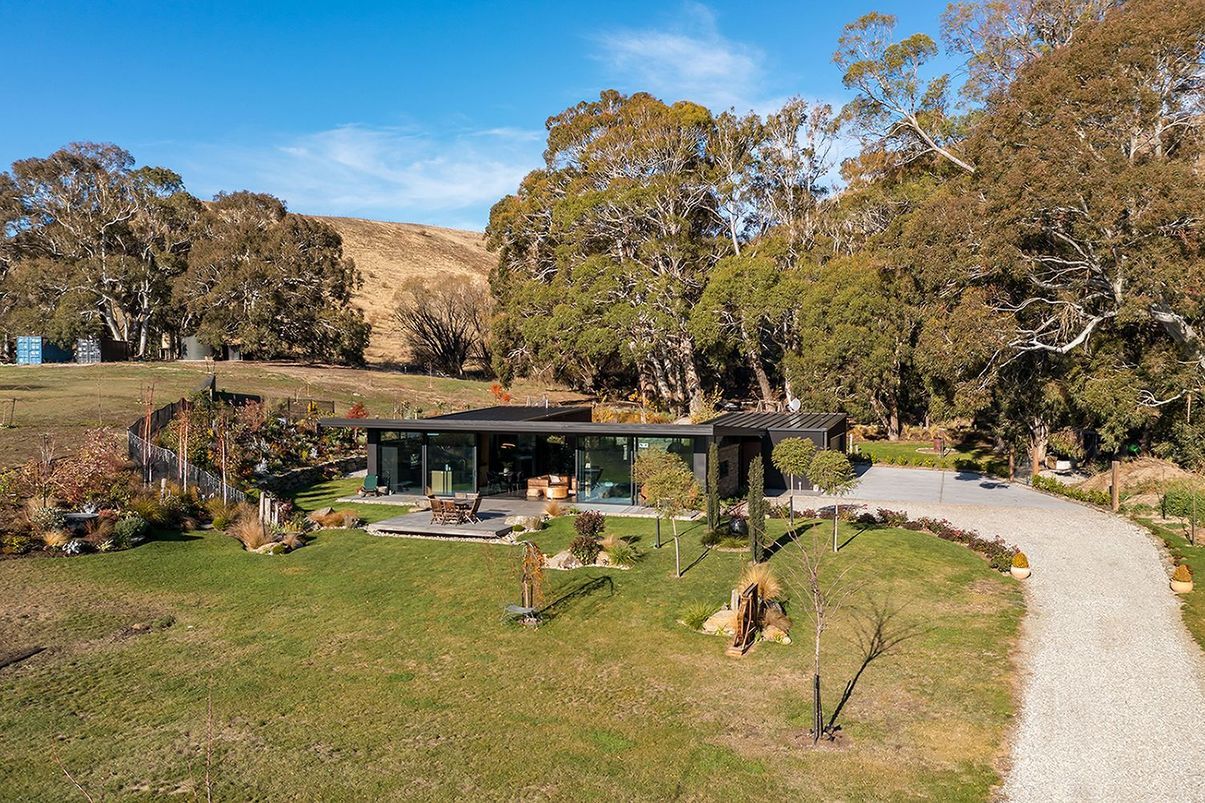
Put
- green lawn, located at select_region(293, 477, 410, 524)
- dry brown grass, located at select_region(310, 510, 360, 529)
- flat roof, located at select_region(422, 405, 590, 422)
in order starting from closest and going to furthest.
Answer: dry brown grass, located at select_region(310, 510, 360, 529) → green lawn, located at select_region(293, 477, 410, 524) → flat roof, located at select_region(422, 405, 590, 422)

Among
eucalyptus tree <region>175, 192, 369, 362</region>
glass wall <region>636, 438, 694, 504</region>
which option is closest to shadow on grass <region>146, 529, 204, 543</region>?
glass wall <region>636, 438, 694, 504</region>

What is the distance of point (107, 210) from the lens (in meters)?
55.7

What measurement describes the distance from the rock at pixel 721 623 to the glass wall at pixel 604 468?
10318 millimetres

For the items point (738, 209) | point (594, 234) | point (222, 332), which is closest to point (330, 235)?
point (222, 332)

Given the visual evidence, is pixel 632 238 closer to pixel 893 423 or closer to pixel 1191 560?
pixel 893 423

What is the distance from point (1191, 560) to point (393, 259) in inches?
3670

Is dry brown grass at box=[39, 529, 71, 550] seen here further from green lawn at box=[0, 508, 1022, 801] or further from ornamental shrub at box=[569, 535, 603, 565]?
ornamental shrub at box=[569, 535, 603, 565]

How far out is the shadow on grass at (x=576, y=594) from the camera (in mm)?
13914

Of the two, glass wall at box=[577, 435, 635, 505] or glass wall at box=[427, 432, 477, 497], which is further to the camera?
glass wall at box=[427, 432, 477, 497]

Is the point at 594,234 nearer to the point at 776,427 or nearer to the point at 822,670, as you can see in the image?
the point at 776,427

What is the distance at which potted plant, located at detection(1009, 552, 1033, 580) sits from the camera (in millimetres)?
15922

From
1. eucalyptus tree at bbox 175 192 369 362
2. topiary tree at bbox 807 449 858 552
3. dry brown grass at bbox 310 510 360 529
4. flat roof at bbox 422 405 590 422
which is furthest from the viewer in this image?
eucalyptus tree at bbox 175 192 369 362

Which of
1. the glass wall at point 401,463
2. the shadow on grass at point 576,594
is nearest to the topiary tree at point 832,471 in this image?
the shadow on grass at point 576,594

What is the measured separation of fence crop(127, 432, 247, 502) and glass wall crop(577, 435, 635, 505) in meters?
10.2
